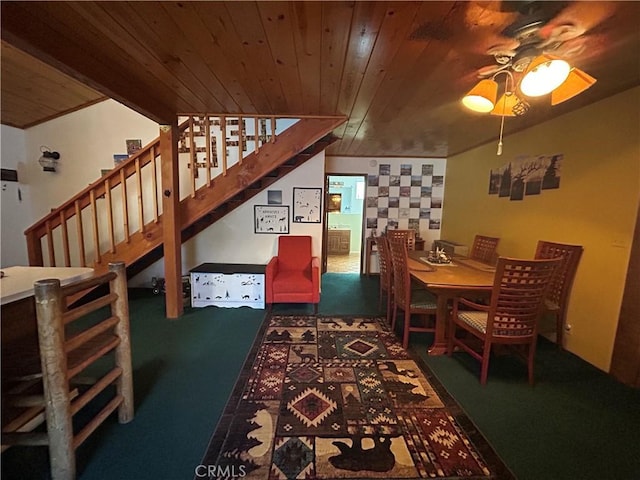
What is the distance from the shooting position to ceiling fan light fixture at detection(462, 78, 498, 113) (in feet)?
6.09

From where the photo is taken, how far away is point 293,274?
3.61 m

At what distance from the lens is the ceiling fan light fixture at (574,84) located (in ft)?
5.36

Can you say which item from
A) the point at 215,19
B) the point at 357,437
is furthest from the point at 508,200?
the point at 215,19

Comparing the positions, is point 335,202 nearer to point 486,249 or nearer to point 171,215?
point 486,249

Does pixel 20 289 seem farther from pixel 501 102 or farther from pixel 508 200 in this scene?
pixel 508 200

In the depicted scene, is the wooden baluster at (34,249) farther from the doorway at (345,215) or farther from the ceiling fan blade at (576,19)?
the doorway at (345,215)

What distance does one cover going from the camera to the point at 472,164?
14.6 feet

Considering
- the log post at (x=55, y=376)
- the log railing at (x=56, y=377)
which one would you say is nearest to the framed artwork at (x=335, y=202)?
the log railing at (x=56, y=377)

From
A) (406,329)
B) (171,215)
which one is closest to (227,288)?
(171,215)

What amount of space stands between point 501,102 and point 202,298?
11.7ft

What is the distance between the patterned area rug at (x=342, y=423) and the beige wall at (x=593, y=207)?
1508mm

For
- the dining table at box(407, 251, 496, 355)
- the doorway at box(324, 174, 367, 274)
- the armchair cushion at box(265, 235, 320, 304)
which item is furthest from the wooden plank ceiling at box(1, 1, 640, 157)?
the doorway at box(324, 174, 367, 274)

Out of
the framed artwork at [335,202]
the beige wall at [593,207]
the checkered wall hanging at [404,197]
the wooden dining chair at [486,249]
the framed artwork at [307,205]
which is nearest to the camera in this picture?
the beige wall at [593,207]

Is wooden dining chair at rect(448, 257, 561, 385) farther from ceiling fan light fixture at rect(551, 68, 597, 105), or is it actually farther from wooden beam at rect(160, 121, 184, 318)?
wooden beam at rect(160, 121, 184, 318)
